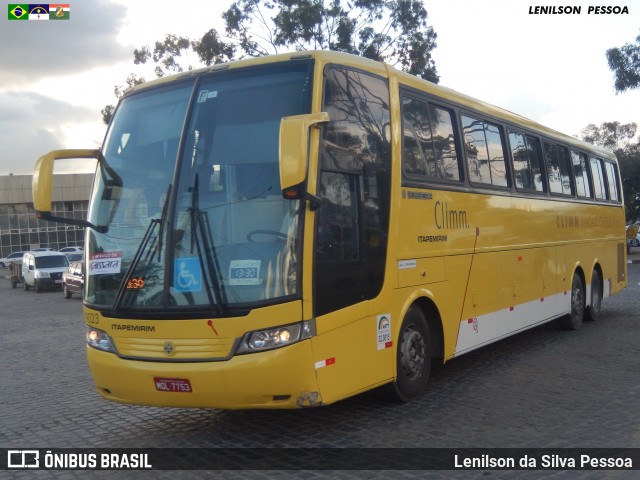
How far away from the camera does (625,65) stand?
31.2 metres

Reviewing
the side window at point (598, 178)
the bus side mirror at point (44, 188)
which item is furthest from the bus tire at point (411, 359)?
the side window at point (598, 178)

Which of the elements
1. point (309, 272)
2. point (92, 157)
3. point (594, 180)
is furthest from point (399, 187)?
point (594, 180)

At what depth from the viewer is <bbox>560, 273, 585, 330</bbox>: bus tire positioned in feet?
43.7

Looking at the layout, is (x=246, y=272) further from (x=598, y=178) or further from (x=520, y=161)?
(x=598, y=178)

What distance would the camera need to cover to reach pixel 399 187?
7676 millimetres

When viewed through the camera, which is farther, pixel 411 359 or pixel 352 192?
pixel 411 359

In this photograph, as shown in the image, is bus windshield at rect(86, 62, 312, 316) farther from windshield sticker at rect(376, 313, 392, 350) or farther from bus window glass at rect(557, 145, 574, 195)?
bus window glass at rect(557, 145, 574, 195)

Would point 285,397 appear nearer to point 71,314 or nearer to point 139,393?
point 139,393

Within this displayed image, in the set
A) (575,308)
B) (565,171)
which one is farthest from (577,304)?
(565,171)

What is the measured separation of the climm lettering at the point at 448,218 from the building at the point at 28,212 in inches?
2821

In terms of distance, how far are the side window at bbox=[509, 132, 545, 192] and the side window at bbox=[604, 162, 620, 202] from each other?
4910 millimetres

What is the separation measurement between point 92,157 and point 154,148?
3.10 feet

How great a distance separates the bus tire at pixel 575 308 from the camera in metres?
13.3

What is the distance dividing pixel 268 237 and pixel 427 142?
3.01 meters
